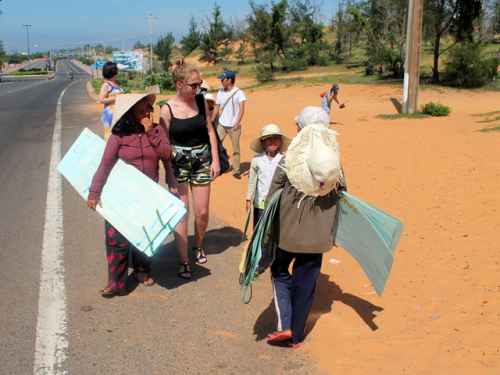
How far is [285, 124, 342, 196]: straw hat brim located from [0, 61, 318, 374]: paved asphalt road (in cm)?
118

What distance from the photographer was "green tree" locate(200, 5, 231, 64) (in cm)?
5675

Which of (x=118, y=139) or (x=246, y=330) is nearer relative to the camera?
(x=246, y=330)

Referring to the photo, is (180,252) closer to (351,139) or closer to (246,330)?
(246,330)

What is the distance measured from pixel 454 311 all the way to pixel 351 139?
8.24 m

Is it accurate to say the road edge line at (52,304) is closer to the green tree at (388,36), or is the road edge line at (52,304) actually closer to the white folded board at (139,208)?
the white folded board at (139,208)

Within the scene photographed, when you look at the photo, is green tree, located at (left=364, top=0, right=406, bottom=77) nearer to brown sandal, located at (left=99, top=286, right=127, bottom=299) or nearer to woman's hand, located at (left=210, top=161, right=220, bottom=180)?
woman's hand, located at (left=210, top=161, right=220, bottom=180)

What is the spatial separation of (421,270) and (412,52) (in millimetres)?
11973

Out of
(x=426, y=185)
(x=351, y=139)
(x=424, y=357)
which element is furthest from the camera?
(x=351, y=139)

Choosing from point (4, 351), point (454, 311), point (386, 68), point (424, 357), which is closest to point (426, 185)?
point (454, 311)

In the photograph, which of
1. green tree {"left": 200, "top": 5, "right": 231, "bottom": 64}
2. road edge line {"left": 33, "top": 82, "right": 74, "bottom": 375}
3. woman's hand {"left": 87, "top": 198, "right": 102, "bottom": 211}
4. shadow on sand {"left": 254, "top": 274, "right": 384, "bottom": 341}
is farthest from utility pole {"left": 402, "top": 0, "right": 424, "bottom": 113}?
green tree {"left": 200, "top": 5, "right": 231, "bottom": 64}

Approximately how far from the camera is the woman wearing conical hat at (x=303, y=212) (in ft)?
11.4

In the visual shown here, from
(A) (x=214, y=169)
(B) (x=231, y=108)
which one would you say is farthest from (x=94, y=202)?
(B) (x=231, y=108)

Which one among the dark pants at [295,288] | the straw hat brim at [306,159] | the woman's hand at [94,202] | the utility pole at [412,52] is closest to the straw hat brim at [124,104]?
the woman's hand at [94,202]

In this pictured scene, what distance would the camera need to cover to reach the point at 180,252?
5230 millimetres
